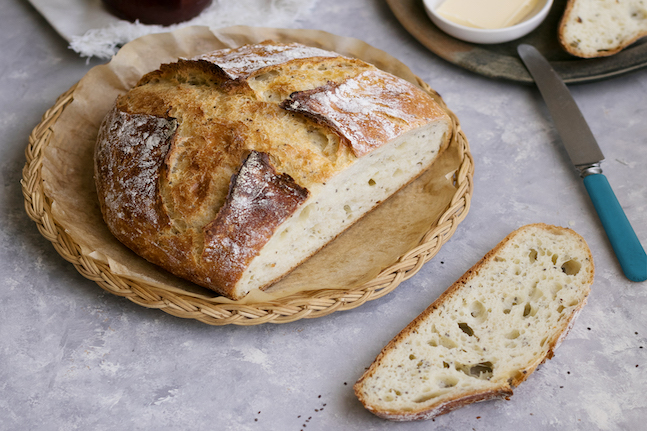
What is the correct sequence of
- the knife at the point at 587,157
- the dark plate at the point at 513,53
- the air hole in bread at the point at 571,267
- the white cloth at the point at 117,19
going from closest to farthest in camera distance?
the air hole in bread at the point at 571,267 → the knife at the point at 587,157 → the dark plate at the point at 513,53 → the white cloth at the point at 117,19

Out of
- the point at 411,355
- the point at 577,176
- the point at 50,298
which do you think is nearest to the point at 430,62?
the point at 577,176

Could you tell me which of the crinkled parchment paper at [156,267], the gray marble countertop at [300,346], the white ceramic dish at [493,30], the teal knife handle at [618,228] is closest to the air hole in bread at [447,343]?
the gray marble countertop at [300,346]

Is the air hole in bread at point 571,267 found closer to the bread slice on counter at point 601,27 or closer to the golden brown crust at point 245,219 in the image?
the golden brown crust at point 245,219

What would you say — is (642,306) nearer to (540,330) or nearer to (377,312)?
(540,330)

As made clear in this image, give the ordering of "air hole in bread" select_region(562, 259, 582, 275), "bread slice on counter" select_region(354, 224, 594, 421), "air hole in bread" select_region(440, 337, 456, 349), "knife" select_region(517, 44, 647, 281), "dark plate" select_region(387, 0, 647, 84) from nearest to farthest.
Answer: "bread slice on counter" select_region(354, 224, 594, 421)
"air hole in bread" select_region(440, 337, 456, 349)
"air hole in bread" select_region(562, 259, 582, 275)
"knife" select_region(517, 44, 647, 281)
"dark plate" select_region(387, 0, 647, 84)

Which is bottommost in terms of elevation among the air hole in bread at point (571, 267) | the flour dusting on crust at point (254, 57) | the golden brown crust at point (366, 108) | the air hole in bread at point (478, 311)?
the air hole in bread at point (478, 311)

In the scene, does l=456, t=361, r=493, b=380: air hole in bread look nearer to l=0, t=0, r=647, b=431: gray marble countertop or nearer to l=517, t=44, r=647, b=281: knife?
l=0, t=0, r=647, b=431: gray marble countertop

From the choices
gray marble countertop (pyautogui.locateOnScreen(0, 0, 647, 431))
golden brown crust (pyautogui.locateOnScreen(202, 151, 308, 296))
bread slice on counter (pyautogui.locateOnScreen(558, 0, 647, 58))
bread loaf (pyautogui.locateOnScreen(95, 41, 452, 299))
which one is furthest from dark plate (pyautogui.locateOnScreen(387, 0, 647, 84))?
golden brown crust (pyautogui.locateOnScreen(202, 151, 308, 296))
